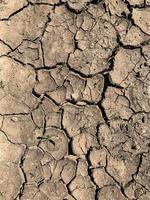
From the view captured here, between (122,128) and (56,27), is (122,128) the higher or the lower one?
the lower one

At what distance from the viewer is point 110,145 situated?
422cm

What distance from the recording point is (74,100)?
14.2 ft

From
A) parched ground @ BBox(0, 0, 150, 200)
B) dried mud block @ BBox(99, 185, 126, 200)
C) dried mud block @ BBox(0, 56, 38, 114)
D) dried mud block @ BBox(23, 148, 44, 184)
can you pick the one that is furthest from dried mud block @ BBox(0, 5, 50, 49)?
dried mud block @ BBox(99, 185, 126, 200)

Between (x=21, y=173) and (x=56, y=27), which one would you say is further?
(x=56, y=27)

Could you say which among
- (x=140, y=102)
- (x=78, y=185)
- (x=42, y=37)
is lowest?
(x=78, y=185)

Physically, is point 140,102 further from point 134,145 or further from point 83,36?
point 83,36

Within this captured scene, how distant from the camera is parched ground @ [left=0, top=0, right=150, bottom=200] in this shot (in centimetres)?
409

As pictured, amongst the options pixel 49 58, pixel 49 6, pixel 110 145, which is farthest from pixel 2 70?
pixel 110 145

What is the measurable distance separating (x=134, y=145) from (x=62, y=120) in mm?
552

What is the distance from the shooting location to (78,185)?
407 cm

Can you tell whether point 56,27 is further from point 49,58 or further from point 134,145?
point 134,145

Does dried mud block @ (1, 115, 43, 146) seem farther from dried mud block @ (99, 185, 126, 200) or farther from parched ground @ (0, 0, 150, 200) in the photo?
dried mud block @ (99, 185, 126, 200)

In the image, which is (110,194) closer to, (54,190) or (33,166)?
(54,190)

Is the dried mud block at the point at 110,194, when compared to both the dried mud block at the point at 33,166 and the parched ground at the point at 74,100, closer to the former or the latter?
the parched ground at the point at 74,100
